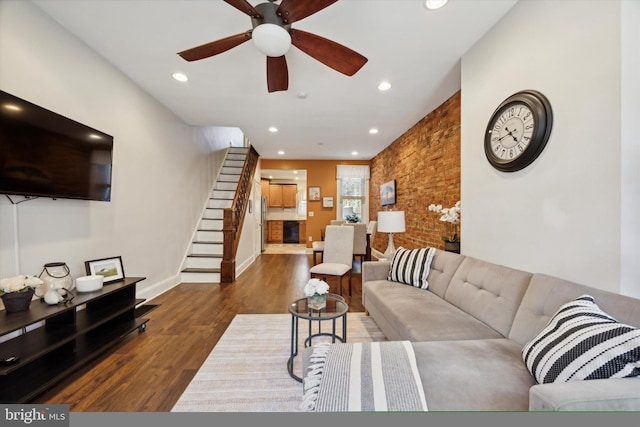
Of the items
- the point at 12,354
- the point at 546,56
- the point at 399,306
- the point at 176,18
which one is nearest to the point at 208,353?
the point at 12,354

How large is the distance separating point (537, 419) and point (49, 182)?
2981 mm

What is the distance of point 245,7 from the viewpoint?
4.95 ft

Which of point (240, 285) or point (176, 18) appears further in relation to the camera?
point (240, 285)

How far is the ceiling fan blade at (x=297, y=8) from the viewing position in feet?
4.76

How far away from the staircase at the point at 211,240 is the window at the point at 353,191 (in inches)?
116

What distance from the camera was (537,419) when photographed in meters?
0.71

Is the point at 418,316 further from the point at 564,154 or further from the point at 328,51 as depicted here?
the point at 328,51

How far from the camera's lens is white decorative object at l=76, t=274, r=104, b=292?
202cm

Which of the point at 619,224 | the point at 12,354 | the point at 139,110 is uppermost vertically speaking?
the point at 139,110

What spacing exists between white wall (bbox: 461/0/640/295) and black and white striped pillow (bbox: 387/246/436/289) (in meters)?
0.50

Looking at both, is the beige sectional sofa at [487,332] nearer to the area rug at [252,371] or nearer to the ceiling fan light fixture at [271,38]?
the area rug at [252,371]

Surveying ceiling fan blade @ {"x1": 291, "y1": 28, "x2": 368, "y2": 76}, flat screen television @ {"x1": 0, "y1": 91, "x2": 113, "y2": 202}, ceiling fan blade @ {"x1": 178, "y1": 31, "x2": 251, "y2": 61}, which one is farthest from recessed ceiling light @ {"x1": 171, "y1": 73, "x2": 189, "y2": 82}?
ceiling fan blade @ {"x1": 291, "y1": 28, "x2": 368, "y2": 76}

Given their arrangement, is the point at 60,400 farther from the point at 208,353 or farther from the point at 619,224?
the point at 619,224

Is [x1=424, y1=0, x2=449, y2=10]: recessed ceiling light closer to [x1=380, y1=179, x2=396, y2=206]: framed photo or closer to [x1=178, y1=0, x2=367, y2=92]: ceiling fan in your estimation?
[x1=178, y1=0, x2=367, y2=92]: ceiling fan
